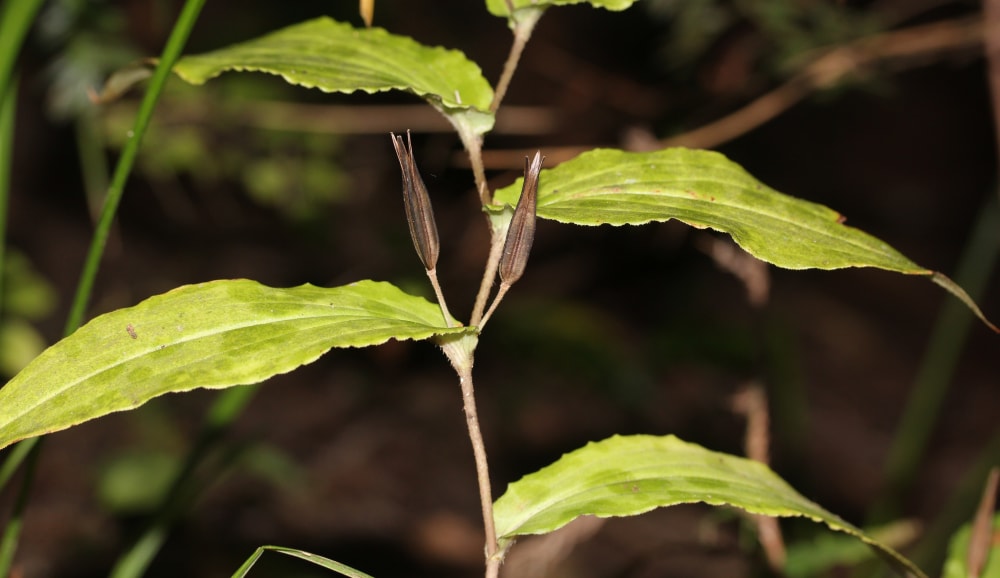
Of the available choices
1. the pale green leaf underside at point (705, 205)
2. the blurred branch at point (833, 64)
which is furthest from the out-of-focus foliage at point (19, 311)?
the pale green leaf underside at point (705, 205)

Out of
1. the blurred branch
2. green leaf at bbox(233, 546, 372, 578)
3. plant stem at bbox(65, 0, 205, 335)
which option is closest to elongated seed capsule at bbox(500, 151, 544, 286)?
green leaf at bbox(233, 546, 372, 578)

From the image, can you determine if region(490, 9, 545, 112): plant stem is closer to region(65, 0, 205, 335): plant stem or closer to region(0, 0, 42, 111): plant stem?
region(65, 0, 205, 335): plant stem

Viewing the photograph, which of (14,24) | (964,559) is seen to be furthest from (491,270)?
(964,559)

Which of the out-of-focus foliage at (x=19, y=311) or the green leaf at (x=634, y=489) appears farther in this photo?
the out-of-focus foliage at (x=19, y=311)

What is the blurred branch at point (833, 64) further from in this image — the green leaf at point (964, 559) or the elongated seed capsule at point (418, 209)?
the elongated seed capsule at point (418, 209)

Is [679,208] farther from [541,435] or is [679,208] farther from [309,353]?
[541,435]

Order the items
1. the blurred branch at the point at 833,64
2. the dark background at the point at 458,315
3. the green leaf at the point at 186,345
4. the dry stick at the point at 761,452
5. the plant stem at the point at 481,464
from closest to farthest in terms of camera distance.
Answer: the green leaf at the point at 186,345 → the plant stem at the point at 481,464 → the dry stick at the point at 761,452 → the blurred branch at the point at 833,64 → the dark background at the point at 458,315
